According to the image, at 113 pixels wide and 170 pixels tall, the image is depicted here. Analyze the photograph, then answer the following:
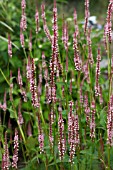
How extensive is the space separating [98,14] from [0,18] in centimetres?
752

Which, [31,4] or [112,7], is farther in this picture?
[31,4]

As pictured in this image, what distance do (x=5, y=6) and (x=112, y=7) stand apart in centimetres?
273

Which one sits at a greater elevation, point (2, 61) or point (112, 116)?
point (2, 61)

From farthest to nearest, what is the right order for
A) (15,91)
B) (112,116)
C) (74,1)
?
(74,1) < (15,91) < (112,116)

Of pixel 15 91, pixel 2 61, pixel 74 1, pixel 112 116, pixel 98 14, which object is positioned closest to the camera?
pixel 112 116

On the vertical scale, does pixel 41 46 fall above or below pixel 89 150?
above

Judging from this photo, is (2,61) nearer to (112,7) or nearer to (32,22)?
(32,22)

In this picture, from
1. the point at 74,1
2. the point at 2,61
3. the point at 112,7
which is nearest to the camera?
the point at 112,7

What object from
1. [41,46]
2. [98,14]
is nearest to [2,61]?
[41,46]

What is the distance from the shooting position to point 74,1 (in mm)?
14156

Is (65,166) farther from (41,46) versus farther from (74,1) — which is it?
(74,1)

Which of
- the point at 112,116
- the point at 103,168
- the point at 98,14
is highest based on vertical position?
the point at 98,14

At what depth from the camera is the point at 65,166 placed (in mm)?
2551

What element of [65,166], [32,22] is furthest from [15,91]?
[65,166]
